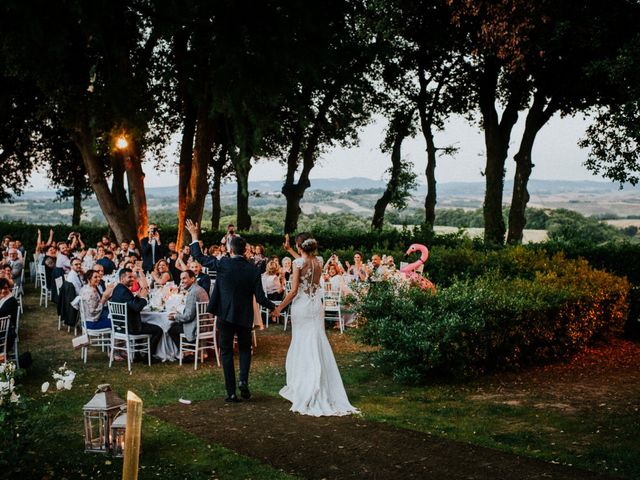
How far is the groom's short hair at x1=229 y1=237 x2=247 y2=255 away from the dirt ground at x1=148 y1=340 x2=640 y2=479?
176 centimetres

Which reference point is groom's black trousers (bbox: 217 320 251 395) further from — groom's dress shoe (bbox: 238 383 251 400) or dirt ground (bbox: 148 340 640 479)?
dirt ground (bbox: 148 340 640 479)

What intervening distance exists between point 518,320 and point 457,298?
1091 mm

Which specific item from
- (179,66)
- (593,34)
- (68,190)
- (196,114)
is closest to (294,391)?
(179,66)

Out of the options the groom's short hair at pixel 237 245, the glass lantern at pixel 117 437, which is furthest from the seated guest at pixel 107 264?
the glass lantern at pixel 117 437

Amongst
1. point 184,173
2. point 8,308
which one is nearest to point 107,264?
point 8,308

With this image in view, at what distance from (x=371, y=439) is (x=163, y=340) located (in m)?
5.20

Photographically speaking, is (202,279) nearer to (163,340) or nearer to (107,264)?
(163,340)

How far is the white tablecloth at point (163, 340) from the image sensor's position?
10.9 m

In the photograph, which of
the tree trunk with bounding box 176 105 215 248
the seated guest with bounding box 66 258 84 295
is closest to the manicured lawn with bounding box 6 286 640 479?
the seated guest with bounding box 66 258 84 295

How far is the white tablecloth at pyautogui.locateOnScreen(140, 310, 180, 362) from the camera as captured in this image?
35.7 feet

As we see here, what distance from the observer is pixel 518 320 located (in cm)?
991

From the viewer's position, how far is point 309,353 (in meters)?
8.20

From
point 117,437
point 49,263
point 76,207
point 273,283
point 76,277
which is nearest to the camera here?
point 117,437

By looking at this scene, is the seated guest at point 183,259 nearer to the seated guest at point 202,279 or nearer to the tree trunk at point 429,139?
the seated guest at point 202,279
